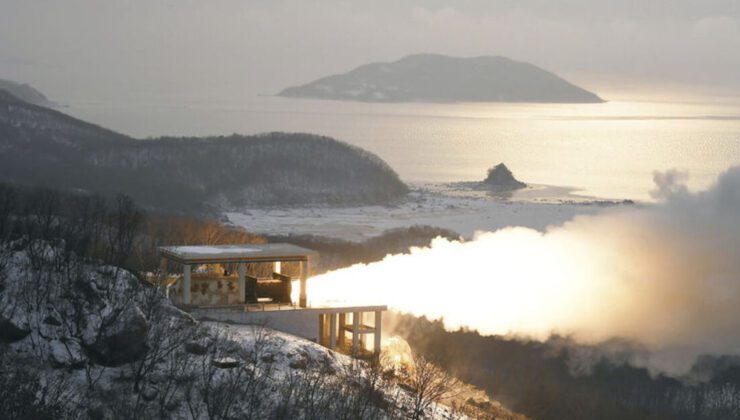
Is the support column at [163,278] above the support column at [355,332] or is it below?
above

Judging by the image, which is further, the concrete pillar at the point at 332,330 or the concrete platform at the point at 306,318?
the concrete pillar at the point at 332,330

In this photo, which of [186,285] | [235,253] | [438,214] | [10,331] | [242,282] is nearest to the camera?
[10,331]

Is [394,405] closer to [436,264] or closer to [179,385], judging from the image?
[179,385]

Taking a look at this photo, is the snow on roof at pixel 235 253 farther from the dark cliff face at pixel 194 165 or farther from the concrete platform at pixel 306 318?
the dark cliff face at pixel 194 165

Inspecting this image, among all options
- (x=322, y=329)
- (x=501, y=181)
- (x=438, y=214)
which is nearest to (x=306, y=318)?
(x=322, y=329)

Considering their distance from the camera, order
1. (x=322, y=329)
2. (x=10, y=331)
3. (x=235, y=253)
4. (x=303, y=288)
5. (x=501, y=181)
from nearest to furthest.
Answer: (x=10, y=331)
(x=235, y=253)
(x=322, y=329)
(x=303, y=288)
(x=501, y=181)

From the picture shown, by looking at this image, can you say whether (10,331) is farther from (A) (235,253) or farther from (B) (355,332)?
(B) (355,332)

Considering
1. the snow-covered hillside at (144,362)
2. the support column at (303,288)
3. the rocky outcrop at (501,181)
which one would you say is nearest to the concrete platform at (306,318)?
the support column at (303,288)

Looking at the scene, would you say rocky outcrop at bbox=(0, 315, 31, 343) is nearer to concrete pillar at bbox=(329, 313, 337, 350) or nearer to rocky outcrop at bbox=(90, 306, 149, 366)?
rocky outcrop at bbox=(90, 306, 149, 366)

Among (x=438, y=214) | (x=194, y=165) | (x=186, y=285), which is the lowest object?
(x=438, y=214)
